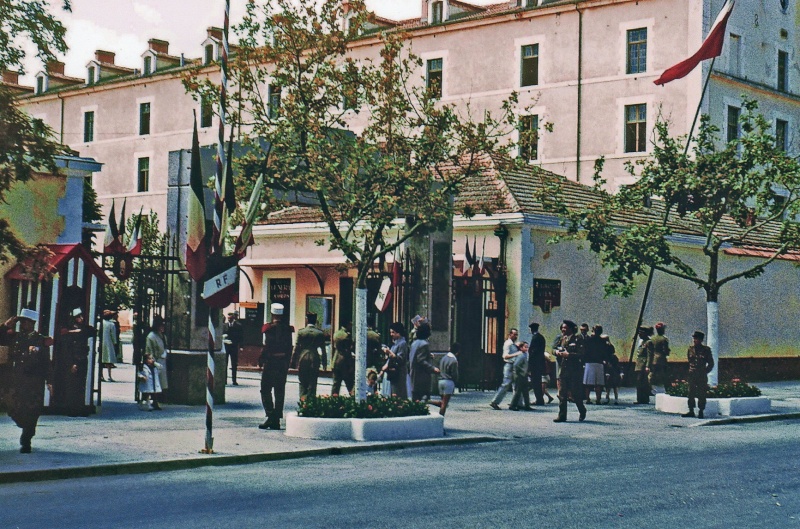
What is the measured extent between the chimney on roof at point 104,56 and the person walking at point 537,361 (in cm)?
4805

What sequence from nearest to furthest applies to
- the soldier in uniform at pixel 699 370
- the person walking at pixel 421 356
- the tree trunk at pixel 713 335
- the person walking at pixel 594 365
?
the person walking at pixel 421 356 → the soldier in uniform at pixel 699 370 → the tree trunk at pixel 713 335 → the person walking at pixel 594 365

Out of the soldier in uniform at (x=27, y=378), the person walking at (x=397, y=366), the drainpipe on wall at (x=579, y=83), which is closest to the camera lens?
the soldier in uniform at (x=27, y=378)

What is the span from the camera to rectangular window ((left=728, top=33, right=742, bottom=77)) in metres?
46.2

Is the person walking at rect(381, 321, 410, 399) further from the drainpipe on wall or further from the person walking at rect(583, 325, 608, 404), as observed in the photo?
the drainpipe on wall

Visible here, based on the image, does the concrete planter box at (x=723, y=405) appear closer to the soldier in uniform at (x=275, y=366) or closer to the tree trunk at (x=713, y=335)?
the tree trunk at (x=713, y=335)

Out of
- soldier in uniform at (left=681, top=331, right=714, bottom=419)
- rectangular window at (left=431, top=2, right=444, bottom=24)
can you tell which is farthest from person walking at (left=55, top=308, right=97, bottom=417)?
rectangular window at (left=431, top=2, right=444, bottom=24)

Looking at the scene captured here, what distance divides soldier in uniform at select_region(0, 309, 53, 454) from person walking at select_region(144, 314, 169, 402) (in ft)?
19.9

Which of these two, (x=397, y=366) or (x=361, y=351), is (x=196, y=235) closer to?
(x=361, y=351)

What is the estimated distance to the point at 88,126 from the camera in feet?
215

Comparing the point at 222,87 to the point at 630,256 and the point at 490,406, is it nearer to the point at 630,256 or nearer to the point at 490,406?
the point at 490,406

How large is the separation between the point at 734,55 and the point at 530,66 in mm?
7814

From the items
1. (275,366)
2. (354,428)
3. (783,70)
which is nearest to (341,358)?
(275,366)

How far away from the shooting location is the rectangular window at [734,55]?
46.2 meters

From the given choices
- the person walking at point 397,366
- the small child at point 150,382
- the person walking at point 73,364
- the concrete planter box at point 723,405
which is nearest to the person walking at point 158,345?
the small child at point 150,382
